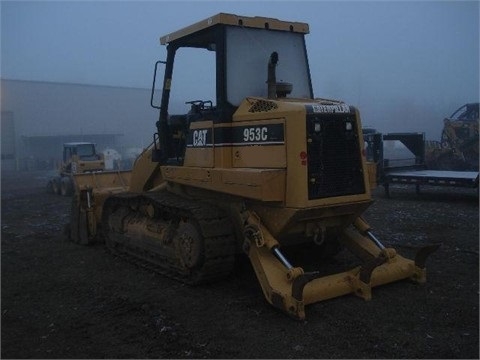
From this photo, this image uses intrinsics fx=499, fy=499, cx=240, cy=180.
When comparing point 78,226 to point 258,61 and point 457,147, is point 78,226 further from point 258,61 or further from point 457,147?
point 457,147

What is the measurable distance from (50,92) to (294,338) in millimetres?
46214

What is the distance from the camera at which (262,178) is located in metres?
4.79

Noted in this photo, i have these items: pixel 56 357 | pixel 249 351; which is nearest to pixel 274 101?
pixel 249 351

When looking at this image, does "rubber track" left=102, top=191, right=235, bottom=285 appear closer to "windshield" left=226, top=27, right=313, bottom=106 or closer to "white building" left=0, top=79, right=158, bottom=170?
"windshield" left=226, top=27, right=313, bottom=106

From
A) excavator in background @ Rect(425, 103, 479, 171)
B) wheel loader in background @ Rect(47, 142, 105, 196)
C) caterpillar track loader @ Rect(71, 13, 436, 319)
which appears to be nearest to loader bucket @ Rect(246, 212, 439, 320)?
caterpillar track loader @ Rect(71, 13, 436, 319)

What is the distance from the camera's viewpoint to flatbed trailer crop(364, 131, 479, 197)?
11.8 metres

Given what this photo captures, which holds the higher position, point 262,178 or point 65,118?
point 65,118

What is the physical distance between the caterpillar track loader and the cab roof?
0.01 metres

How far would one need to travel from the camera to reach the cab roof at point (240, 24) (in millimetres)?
5465

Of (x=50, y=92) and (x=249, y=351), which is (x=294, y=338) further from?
(x=50, y=92)

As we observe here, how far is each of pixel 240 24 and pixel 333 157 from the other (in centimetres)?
182

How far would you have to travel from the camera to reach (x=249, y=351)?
4070 mm

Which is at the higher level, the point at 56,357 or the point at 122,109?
the point at 122,109

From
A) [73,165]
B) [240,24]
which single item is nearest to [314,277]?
[240,24]
